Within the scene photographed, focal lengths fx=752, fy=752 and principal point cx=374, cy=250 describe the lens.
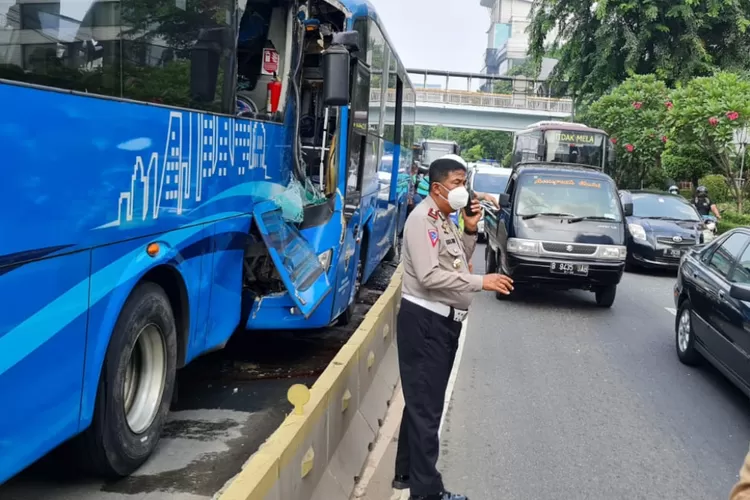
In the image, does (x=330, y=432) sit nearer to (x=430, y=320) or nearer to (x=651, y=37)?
(x=430, y=320)

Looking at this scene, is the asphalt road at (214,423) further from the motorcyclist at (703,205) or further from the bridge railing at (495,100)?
the bridge railing at (495,100)

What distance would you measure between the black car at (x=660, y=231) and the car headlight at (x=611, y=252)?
483 cm

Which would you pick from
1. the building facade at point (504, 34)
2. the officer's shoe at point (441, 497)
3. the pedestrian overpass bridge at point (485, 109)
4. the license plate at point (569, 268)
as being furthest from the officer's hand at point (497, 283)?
the building facade at point (504, 34)

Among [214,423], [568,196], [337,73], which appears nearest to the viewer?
[214,423]

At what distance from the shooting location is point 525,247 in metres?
10.9

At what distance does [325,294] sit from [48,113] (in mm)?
3355

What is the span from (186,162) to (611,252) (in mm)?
7722

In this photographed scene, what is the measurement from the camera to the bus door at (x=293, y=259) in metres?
5.76

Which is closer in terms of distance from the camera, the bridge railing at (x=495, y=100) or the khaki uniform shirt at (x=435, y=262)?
the khaki uniform shirt at (x=435, y=262)

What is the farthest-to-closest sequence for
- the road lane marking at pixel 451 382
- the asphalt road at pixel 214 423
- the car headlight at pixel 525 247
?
the car headlight at pixel 525 247, the road lane marking at pixel 451 382, the asphalt road at pixel 214 423

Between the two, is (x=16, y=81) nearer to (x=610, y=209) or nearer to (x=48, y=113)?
(x=48, y=113)

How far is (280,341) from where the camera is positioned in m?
7.70

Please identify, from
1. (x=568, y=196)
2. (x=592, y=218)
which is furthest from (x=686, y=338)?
(x=568, y=196)

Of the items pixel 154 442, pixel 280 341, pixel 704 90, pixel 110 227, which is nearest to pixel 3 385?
pixel 110 227
